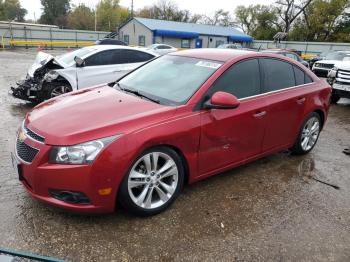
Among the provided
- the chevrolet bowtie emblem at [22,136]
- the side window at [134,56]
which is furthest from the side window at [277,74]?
the side window at [134,56]

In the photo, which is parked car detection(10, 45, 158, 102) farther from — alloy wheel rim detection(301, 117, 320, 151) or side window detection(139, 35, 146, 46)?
side window detection(139, 35, 146, 46)

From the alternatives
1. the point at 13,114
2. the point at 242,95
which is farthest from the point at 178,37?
the point at 242,95

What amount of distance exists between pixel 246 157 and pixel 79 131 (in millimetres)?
2111

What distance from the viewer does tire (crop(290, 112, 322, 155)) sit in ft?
15.6

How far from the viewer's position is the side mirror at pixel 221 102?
3.25m

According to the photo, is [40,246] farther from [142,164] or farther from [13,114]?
[13,114]

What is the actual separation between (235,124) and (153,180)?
1174mm

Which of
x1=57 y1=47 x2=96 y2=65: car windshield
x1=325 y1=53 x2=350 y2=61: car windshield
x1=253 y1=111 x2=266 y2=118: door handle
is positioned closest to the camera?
x1=253 y1=111 x2=266 y2=118: door handle

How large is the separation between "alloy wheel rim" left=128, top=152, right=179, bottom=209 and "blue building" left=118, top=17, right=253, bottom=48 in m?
36.8

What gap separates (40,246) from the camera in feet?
8.68

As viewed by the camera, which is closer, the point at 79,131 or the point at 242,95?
the point at 79,131

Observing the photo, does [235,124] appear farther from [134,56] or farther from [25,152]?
[134,56]

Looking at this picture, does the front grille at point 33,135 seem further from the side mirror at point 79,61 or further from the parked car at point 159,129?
the side mirror at point 79,61

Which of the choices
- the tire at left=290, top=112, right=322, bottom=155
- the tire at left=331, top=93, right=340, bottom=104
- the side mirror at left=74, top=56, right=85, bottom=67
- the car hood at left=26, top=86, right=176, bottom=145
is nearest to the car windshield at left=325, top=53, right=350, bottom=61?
the tire at left=331, top=93, right=340, bottom=104
